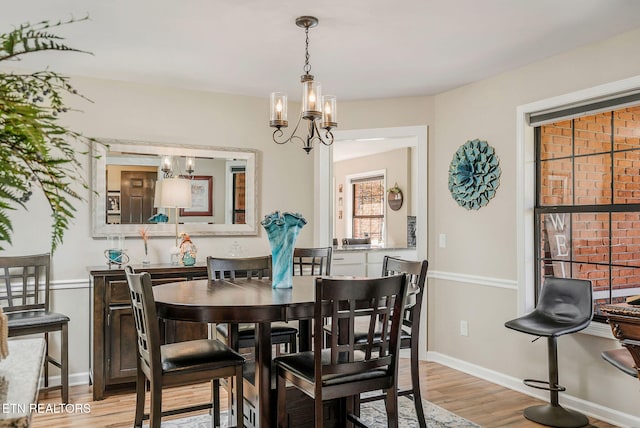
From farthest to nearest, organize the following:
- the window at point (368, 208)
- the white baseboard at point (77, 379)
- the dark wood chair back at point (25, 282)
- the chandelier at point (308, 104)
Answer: the window at point (368, 208)
the white baseboard at point (77, 379)
the dark wood chair back at point (25, 282)
the chandelier at point (308, 104)

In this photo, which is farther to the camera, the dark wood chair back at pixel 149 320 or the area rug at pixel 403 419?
the area rug at pixel 403 419

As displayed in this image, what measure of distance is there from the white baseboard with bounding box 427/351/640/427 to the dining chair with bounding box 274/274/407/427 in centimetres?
170

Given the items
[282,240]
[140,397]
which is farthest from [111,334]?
[282,240]

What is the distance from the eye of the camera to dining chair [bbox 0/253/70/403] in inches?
133

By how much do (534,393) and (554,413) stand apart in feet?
1.48

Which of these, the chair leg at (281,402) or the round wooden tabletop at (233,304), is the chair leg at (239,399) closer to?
the chair leg at (281,402)

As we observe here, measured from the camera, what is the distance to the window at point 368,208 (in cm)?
945

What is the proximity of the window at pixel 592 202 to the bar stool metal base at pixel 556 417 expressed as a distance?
0.64 m

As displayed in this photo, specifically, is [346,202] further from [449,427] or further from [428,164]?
[449,427]

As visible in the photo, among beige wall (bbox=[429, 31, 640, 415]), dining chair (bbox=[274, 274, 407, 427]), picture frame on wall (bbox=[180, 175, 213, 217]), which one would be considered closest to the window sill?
beige wall (bbox=[429, 31, 640, 415])

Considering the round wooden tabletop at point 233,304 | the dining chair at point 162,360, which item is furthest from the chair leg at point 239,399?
the round wooden tabletop at point 233,304

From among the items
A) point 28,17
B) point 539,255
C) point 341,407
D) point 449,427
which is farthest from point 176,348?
point 539,255

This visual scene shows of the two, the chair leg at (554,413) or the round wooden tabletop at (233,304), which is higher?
the round wooden tabletop at (233,304)

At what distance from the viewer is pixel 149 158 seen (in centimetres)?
426
